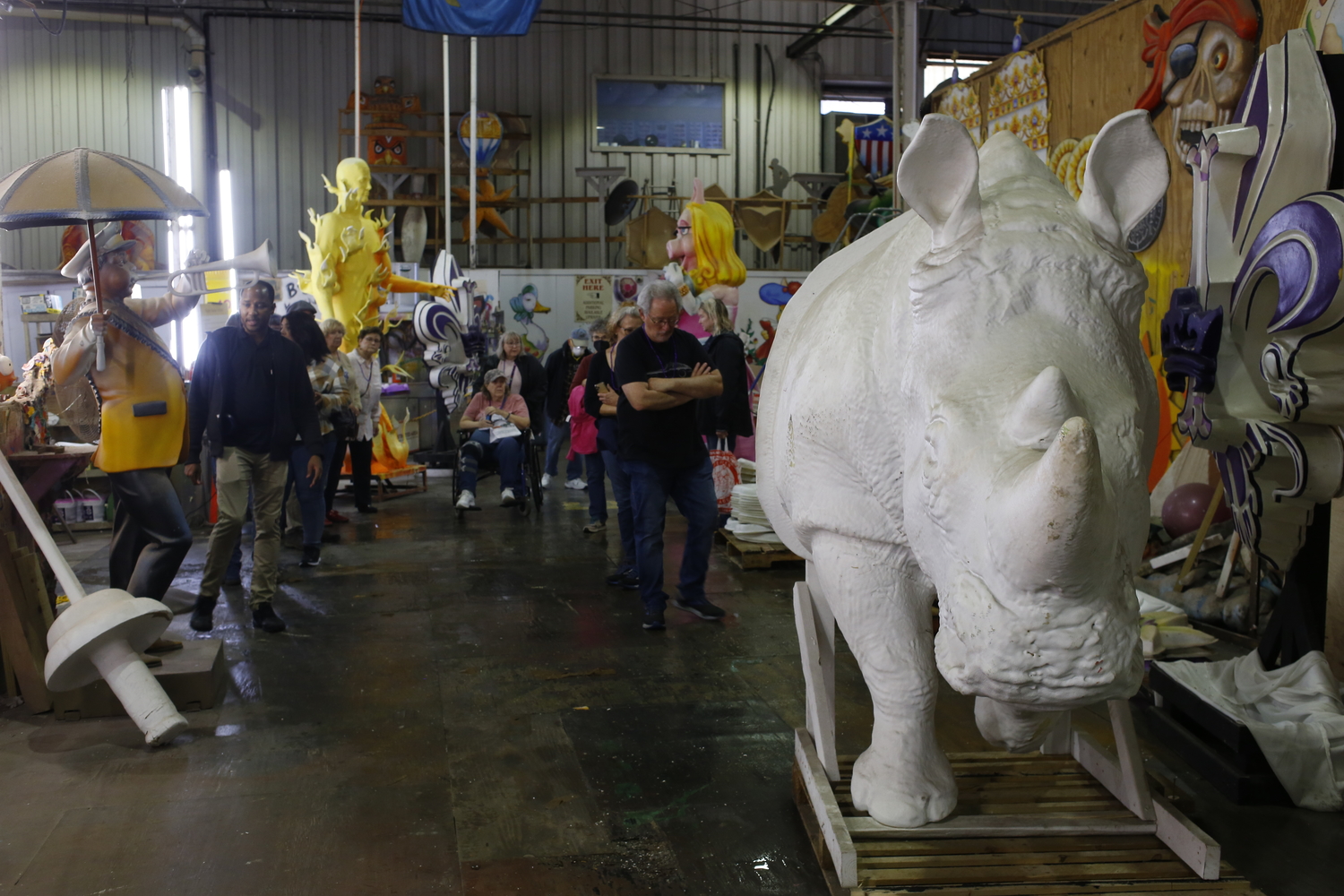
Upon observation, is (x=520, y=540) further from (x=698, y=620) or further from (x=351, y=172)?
(x=351, y=172)

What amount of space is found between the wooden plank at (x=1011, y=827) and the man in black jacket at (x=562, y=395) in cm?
714

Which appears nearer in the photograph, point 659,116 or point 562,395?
point 562,395

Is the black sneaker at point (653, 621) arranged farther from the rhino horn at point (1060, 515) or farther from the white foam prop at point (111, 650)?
the rhino horn at point (1060, 515)

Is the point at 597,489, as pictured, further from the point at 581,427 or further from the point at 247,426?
the point at 247,426

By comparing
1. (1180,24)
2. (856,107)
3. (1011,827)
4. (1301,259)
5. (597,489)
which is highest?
(856,107)

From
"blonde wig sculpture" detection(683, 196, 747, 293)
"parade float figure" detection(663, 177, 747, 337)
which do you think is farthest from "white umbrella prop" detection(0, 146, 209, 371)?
"blonde wig sculpture" detection(683, 196, 747, 293)

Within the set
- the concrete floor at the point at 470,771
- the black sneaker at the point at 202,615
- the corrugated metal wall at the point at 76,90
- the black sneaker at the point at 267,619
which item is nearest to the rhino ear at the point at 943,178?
the concrete floor at the point at 470,771

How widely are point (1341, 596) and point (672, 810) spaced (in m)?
3.00

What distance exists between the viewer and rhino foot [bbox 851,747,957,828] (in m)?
2.59

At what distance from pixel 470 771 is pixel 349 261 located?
275 inches

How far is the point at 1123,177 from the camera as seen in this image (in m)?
2.04

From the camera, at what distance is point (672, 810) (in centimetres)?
326

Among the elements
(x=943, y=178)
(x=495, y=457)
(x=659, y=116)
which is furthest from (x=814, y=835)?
(x=659, y=116)

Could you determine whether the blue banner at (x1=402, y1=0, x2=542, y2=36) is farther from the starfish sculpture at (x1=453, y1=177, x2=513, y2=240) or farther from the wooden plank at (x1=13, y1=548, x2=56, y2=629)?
the wooden plank at (x1=13, y1=548, x2=56, y2=629)
